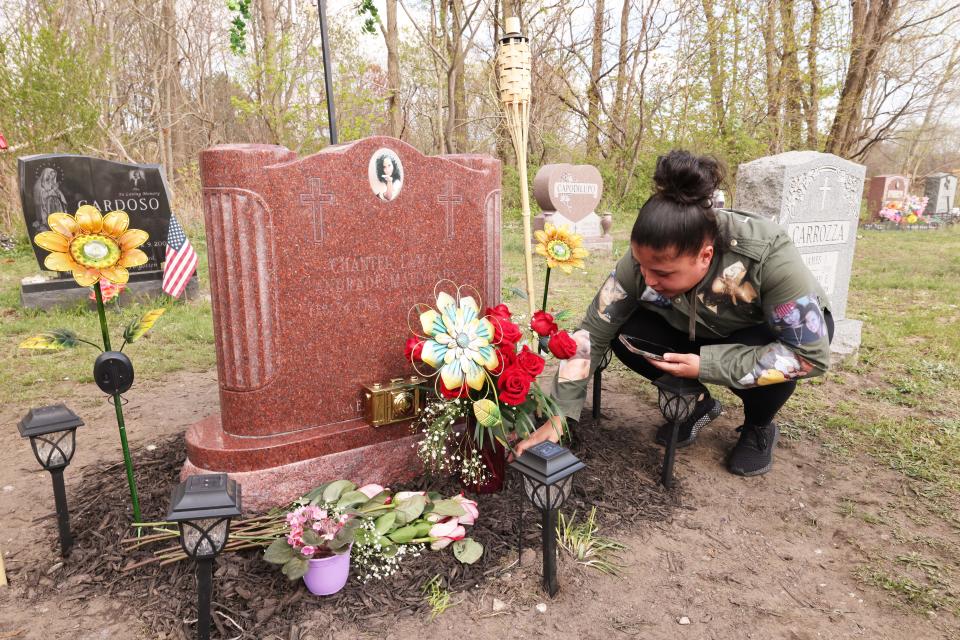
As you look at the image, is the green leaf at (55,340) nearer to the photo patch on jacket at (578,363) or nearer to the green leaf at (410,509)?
the green leaf at (410,509)

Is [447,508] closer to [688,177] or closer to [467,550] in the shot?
[467,550]

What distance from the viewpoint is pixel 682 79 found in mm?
12898

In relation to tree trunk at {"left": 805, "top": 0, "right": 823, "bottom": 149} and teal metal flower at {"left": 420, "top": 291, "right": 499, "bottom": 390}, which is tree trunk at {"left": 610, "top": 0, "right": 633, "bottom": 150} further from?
teal metal flower at {"left": 420, "top": 291, "right": 499, "bottom": 390}

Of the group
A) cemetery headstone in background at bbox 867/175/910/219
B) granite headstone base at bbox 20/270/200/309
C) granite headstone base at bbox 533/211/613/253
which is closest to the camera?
granite headstone base at bbox 20/270/200/309

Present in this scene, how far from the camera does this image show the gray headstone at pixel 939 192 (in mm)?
13484

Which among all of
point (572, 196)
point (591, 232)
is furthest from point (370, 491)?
point (591, 232)

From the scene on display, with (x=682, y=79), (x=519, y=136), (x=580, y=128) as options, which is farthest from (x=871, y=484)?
(x=580, y=128)

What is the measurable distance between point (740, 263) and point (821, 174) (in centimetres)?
198

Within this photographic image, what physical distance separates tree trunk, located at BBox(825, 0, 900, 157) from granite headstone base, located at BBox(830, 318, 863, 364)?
912 centimetres

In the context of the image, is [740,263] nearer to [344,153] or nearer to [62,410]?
[344,153]

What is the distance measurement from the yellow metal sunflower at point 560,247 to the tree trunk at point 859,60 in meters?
10.8

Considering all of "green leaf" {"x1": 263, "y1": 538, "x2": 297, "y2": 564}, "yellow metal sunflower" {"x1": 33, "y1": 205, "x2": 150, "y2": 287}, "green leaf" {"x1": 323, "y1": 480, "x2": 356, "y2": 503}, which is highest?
"yellow metal sunflower" {"x1": 33, "y1": 205, "x2": 150, "y2": 287}

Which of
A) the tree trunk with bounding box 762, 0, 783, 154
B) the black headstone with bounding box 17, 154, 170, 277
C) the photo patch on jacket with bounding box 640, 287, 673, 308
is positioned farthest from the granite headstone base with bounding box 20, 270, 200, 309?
the tree trunk with bounding box 762, 0, 783, 154

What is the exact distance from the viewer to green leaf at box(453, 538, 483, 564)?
1.80 metres
